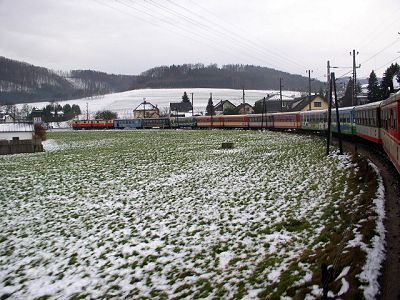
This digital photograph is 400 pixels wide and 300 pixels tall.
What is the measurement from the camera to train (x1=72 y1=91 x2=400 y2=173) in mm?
14101

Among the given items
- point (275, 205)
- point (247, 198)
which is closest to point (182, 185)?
point (247, 198)

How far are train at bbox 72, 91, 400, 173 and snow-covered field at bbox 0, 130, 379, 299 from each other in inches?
100

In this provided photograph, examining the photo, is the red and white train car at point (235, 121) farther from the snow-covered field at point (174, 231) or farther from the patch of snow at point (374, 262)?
the patch of snow at point (374, 262)

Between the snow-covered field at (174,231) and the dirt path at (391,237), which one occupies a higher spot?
the dirt path at (391,237)

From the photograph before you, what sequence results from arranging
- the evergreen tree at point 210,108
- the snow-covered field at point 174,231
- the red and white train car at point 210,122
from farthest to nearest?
the evergreen tree at point 210,108 < the red and white train car at point 210,122 < the snow-covered field at point 174,231

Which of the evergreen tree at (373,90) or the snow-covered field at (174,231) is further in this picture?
the evergreen tree at (373,90)

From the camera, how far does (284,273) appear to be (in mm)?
8234

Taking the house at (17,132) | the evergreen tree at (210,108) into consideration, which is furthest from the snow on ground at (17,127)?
the evergreen tree at (210,108)

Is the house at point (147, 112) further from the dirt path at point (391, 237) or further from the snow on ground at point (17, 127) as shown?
the dirt path at point (391, 237)

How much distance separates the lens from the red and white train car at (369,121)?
68.4 ft

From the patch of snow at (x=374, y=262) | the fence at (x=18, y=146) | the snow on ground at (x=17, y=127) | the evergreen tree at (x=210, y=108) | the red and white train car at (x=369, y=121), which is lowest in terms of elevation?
the patch of snow at (x=374, y=262)

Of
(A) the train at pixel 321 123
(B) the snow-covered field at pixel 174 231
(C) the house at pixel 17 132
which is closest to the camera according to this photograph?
(B) the snow-covered field at pixel 174 231

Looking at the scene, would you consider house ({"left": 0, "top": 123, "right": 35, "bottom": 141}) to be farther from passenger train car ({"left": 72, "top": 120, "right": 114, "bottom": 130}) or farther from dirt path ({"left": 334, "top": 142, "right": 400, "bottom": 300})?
passenger train car ({"left": 72, "top": 120, "right": 114, "bottom": 130})

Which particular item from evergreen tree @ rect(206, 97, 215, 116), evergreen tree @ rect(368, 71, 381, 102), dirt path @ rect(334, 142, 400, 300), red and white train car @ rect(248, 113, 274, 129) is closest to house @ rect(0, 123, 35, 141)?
red and white train car @ rect(248, 113, 274, 129)
